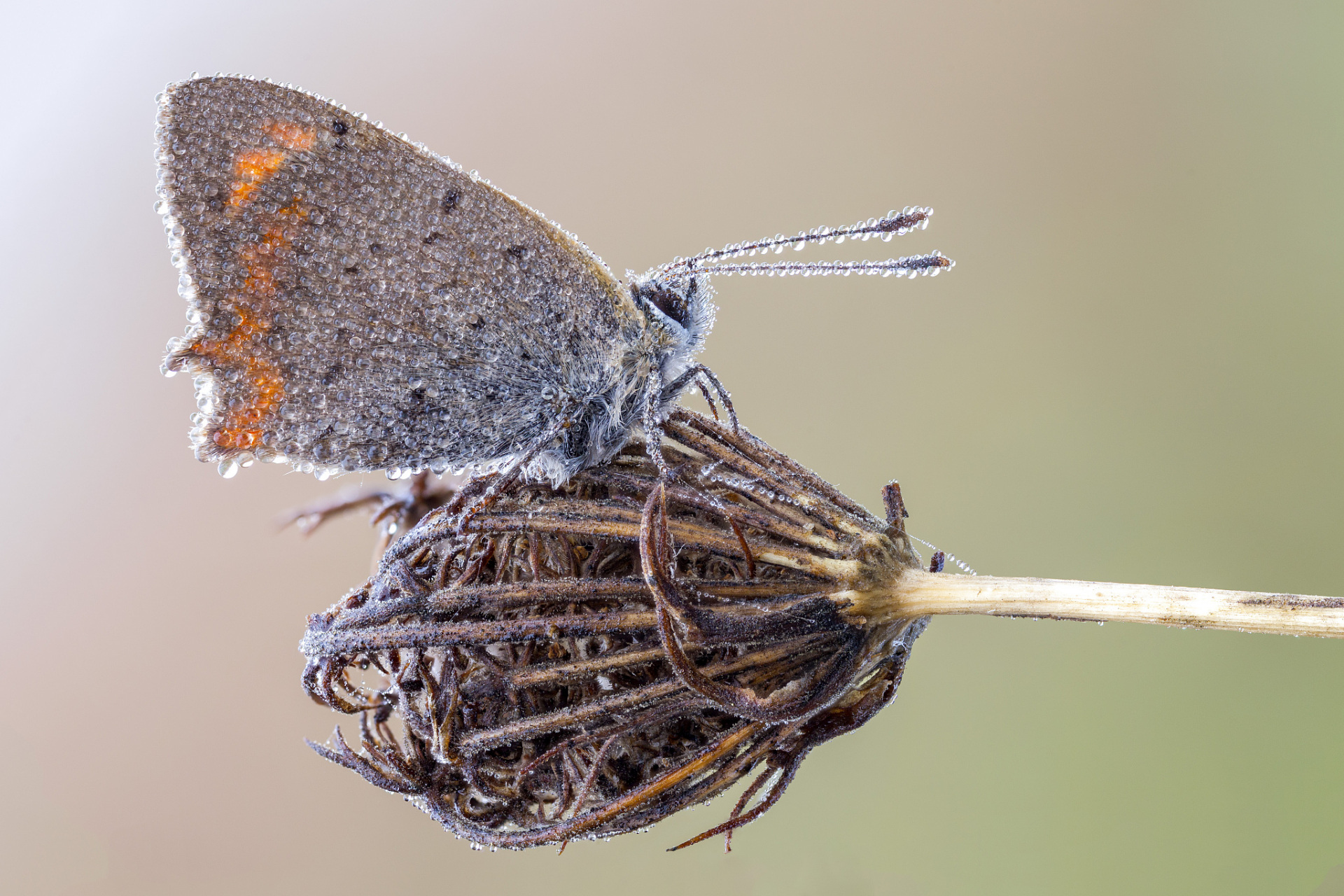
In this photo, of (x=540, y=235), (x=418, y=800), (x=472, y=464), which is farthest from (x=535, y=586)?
(x=540, y=235)

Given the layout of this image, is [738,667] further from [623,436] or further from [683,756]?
[623,436]

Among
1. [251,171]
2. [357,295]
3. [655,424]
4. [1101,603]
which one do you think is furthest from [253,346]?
[1101,603]

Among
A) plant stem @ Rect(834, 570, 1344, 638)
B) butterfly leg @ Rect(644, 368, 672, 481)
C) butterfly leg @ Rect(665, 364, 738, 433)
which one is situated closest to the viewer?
plant stem @ Rect(834, 570, 1344, 638)

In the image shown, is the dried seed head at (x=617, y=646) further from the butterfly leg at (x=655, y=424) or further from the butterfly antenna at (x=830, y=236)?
the butterfly antenna at (x=830, y=236)

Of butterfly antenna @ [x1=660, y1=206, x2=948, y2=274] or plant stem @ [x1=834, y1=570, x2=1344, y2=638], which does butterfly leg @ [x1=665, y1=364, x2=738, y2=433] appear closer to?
butterfly antenna @ [x1=660, y1=206, x2=948, y2=274]

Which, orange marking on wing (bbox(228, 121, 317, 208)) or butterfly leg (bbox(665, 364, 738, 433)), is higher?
orange marking on wing (bbox(228, 121, 317, 208))

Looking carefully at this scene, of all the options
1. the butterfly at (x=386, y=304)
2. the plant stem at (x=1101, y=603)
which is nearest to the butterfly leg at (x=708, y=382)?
the butterfly at (x=386, y=304)

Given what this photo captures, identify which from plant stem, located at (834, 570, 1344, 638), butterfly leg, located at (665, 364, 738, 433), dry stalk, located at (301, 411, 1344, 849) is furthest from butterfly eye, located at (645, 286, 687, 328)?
plant stem, located at (834, 570, 1344, 638)
